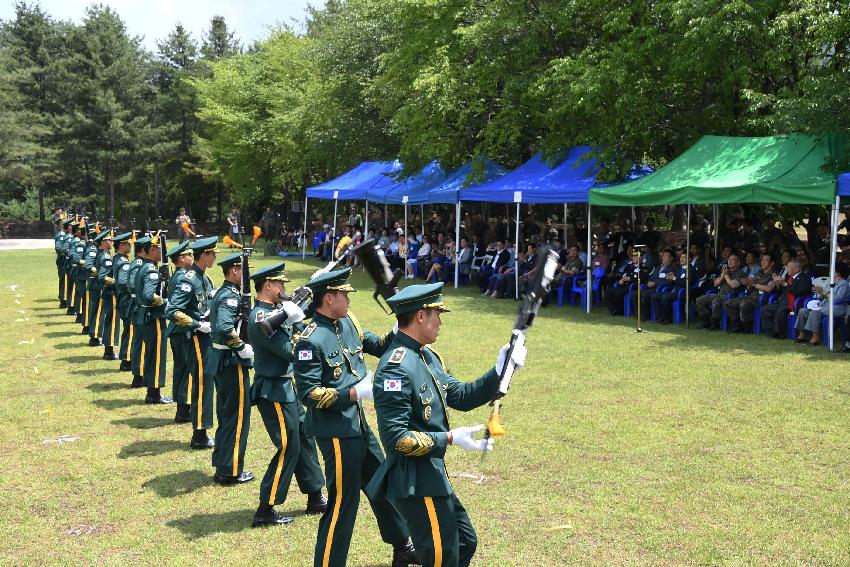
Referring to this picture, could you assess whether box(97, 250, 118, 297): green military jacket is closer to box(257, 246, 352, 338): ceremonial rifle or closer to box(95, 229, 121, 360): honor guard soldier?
box(95, 229, 121, 360): honor guard soldier

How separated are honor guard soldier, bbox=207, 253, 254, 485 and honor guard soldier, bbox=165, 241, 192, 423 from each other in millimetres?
1942

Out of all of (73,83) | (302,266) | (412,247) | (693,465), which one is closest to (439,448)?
(693,465)

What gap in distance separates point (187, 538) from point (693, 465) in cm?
435

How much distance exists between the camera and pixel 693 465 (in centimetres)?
809

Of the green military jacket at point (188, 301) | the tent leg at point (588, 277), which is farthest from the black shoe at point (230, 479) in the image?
the tent leg at point (588, 277)

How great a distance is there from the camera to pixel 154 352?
36.9 feet

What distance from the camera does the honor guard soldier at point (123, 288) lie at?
1301 cm

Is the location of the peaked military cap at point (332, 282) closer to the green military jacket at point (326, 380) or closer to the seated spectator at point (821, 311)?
the green military jacket at point (326, 380)

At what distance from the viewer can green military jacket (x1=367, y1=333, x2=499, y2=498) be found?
15.1 ft

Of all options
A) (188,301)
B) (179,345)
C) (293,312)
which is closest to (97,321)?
(179,345)

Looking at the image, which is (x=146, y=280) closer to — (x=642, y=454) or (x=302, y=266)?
(x=642, y=454)

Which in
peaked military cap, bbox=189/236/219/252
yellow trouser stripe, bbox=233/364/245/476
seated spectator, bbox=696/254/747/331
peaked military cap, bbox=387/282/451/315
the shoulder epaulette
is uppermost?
peaked military cap, bbox=189/236/219/252

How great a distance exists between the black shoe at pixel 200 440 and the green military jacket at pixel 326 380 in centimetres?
369

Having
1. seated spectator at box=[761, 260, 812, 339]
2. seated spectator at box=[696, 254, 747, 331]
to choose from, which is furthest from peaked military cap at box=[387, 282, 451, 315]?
seated spectator at box=[696, 254, 747, 331]
